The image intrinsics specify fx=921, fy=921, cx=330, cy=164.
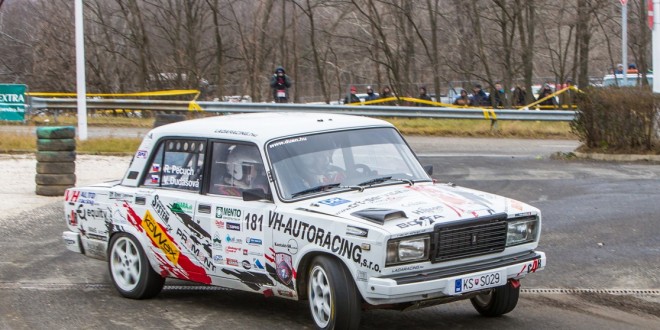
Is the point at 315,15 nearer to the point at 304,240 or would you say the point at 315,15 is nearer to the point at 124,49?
the point at 124,49

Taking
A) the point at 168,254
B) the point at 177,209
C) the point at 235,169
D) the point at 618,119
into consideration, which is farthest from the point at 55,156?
the point at 618,119

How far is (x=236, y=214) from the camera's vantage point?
7.29 metres

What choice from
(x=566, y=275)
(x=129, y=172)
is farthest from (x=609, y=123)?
(x=129, y=172)

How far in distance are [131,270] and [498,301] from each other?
3.29 metres

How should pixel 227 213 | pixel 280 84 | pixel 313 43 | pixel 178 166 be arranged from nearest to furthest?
pixel 227 213
pixel 178 166
pixel 280 84
pixel 313 43

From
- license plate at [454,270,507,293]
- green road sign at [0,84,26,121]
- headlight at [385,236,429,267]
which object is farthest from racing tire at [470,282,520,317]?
green road sign at [0,84,26,121]

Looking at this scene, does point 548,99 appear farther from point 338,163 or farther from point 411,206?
point 411,206

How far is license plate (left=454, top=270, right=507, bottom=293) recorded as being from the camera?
627 cm

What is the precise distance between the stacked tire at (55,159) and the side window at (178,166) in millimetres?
6512

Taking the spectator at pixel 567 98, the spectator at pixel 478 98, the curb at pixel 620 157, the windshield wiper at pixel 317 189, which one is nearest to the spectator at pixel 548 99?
the spectator at pixel 567 98

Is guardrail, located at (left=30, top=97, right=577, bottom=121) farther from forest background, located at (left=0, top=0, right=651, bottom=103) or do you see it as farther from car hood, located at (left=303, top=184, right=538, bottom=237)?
car hood, located at (left=303, top=184, right=538, bottom=237)

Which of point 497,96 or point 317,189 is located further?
point 497,96

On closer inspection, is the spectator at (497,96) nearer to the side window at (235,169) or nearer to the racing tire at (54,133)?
the racing tire at (54,133)

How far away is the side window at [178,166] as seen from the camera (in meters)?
7.88
